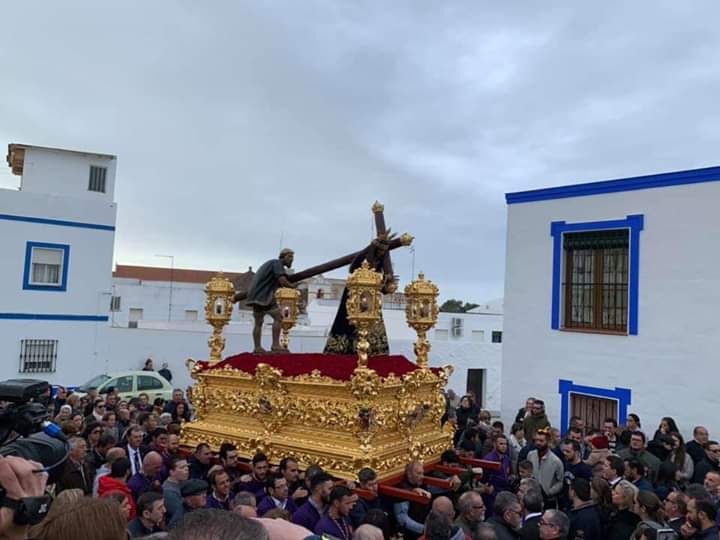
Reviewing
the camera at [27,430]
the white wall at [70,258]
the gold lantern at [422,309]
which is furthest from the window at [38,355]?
the camera at [27,430]

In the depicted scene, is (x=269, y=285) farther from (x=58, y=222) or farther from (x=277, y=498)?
(x=58, y=222)

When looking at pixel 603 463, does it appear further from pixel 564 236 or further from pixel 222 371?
pixel 564 236

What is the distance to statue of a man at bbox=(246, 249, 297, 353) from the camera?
26.9 ft

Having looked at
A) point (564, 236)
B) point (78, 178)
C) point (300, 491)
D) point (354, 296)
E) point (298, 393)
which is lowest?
point (300, 491)

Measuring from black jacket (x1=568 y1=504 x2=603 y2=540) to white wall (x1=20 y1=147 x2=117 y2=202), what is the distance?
649 inches

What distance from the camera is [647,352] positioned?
10.5 meters

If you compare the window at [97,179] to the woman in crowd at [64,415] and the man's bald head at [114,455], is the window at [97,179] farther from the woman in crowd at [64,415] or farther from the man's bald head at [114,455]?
the man's bald head at [114,455]

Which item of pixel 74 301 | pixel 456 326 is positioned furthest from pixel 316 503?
pixel 456 326

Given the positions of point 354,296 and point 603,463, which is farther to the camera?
point 354,296

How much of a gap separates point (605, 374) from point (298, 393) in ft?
22.2

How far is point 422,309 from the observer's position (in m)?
7.53

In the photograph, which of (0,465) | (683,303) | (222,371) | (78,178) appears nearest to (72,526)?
(0,465)

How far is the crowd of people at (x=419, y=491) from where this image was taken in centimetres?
411

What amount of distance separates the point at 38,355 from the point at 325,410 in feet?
39.6
